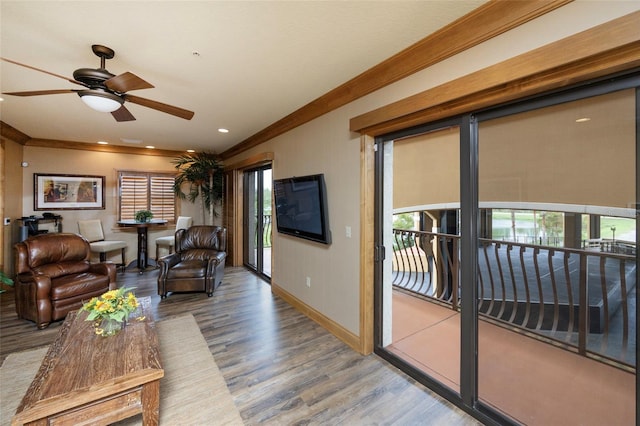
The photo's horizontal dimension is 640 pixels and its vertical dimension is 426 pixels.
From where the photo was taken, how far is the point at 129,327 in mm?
2205

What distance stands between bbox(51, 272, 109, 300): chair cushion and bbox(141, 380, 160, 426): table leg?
8.51ft

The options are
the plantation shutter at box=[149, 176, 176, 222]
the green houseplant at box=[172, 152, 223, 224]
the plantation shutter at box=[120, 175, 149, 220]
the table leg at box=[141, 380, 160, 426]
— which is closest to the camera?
the table leg at box=[141, 380, 160, 426]

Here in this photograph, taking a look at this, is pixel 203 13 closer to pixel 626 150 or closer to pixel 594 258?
pixel 626 150

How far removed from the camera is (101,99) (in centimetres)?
212

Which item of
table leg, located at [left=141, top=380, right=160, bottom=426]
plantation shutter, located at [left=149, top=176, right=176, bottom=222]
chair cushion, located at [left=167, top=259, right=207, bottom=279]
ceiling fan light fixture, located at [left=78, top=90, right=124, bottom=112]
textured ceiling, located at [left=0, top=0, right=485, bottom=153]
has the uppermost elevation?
textured ceiling, located at [left=0, top=0, right=485, bottom=153]

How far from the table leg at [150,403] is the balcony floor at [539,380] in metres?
2.01

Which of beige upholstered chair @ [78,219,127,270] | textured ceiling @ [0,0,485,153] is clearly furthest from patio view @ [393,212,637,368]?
beige upholstered chair @ [78,219,127,270]

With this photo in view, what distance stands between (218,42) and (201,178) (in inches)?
Answer: 190

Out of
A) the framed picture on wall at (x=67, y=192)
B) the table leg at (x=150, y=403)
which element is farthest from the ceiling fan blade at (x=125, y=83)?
the framed picture on wall at (x=67, y=192)

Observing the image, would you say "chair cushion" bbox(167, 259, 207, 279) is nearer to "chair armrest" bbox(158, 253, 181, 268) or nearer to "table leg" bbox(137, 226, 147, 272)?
"chair armrest" bbox(158, 253, 181, 268)

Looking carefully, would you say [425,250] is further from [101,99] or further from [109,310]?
[101,99]

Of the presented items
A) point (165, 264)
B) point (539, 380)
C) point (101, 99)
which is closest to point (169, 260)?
point (165, 264)

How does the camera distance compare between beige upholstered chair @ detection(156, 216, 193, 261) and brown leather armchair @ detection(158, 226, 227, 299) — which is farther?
beige upholstered chair @ detection(156, 216, 193, 261)

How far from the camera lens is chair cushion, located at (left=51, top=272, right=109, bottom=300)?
127 inches
